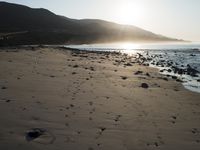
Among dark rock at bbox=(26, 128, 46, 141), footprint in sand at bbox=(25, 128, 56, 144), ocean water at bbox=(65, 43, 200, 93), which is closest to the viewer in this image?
footprint in sand at bbox=(25, 128, 56, 144)

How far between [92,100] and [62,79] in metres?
4.83

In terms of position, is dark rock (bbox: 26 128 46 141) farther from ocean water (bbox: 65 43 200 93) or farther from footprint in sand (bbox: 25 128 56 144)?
ocean water (bbox: 65 43 200 93)

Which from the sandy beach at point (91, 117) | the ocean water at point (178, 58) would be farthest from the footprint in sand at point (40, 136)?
the ocean water at point (178, 58)

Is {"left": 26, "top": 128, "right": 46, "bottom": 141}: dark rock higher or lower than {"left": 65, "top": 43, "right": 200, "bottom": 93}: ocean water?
higher

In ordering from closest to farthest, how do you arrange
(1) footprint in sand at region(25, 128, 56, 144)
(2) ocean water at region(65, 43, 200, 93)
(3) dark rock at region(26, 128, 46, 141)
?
(1) footprint in sand at region(25, 128, 56, 144) < (3) dark rock at region(26, 128, 46, 141) < (2) ocean water at region(65, 43, 200, 93)

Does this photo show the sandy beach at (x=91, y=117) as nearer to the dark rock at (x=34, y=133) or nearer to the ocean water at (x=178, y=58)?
the dark rock at (x=34, y=133)

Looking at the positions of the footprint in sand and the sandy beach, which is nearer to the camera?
the footprint in sand

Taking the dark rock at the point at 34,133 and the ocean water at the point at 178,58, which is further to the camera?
the ocean water at the point at 178,58

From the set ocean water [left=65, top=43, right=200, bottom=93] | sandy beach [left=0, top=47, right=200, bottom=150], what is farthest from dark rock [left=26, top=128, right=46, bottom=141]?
ocean water [left=65, top=43, right=200, bottom=93]

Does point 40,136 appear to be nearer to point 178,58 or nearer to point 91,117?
point 91,117

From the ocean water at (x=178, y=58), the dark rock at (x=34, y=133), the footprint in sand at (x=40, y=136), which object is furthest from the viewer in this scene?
the ocean water at (x=178, y=58)

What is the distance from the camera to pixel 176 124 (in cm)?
990

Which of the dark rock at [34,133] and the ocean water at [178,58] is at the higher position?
Answer: the dark rock at [34,133]

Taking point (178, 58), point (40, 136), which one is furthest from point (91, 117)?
point (178, 58)
